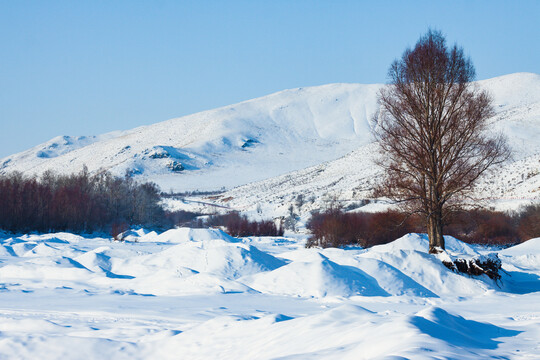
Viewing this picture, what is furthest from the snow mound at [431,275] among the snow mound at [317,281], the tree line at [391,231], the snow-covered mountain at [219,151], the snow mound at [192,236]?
the snow-covered mountain at [219,151]

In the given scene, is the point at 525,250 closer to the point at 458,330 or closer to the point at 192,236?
the point at 192,236

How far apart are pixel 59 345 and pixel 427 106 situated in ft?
39.2

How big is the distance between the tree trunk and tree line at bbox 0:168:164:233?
79.2 ft

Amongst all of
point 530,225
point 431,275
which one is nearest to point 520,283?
point 431,275

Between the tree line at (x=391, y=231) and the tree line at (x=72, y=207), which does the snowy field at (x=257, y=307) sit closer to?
the tree line at (x=391, y=231)

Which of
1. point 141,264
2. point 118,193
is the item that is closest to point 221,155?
point 118,193

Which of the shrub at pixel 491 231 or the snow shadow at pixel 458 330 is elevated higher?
the shrub at pixel 491 231

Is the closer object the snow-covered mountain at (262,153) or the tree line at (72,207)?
the tree line at (72,207)

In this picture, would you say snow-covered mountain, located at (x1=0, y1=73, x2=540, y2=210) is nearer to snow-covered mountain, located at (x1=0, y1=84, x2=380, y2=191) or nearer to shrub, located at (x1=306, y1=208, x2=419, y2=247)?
snow-covered mountain, located at (x1=0, y1=84, x2=380, y2=191)

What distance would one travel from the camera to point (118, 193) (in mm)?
56219

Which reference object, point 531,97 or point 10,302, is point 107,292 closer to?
point 10,302

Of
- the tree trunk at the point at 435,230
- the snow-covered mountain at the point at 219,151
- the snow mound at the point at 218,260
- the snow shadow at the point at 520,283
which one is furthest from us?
the snow-covered mountain at the point at 219,151

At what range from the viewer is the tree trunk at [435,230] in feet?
53.0

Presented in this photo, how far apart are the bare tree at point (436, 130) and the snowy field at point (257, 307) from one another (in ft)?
6.53
